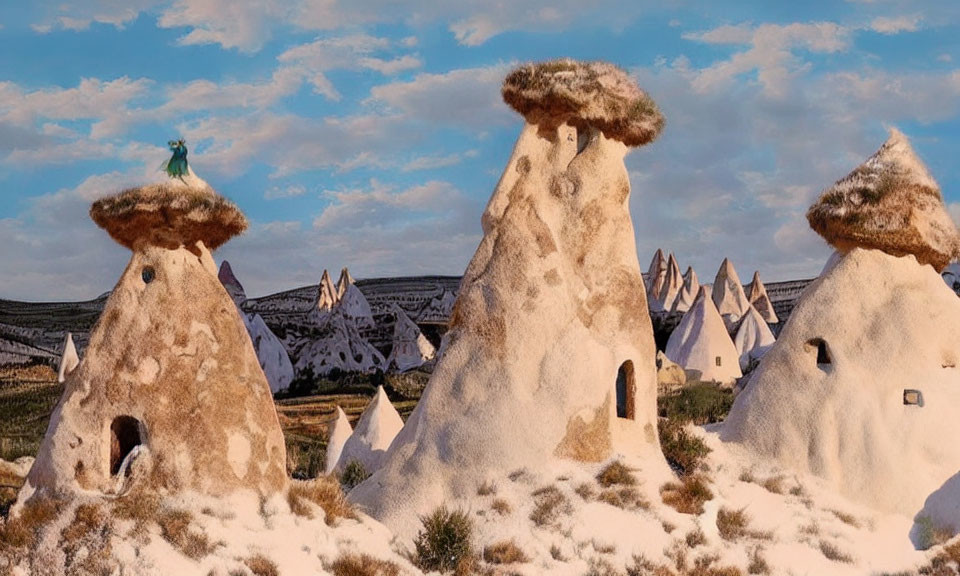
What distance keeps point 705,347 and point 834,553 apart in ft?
81.5

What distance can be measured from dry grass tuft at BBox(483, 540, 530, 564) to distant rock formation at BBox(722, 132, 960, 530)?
3589 mm

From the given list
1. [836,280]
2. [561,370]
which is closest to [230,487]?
[561,370]

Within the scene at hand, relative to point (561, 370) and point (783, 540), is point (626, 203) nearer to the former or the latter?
point (561, 370)

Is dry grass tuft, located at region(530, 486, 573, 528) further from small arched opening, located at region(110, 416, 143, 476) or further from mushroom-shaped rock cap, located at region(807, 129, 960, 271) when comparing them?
mushroom-shaped rock cap, located at region(807, 129, 960, 271)

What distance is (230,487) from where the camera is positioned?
11086 millimetres

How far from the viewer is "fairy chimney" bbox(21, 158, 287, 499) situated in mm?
11031

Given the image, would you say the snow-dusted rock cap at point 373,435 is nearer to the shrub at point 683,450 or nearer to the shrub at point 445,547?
the shrub at point 683,450

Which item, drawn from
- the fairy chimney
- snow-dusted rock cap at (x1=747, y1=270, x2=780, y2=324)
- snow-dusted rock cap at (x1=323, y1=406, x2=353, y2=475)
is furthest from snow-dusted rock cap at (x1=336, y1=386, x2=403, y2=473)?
snow-dusted rock cap at (x1=747, y1=270, x2=780, y2=324)

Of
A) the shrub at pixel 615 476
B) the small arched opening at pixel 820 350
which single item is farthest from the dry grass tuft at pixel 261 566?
the small arched opening at pixel 820 350

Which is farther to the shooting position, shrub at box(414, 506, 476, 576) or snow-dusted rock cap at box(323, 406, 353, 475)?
snow-dusted rock cap at box(323, 406, 353, 475)

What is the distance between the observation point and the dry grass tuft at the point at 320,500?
11.4 m

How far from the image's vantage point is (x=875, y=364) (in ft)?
43.9

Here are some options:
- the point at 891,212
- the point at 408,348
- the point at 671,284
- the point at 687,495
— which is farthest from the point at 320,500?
the point at 671,284

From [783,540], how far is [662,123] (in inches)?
195
